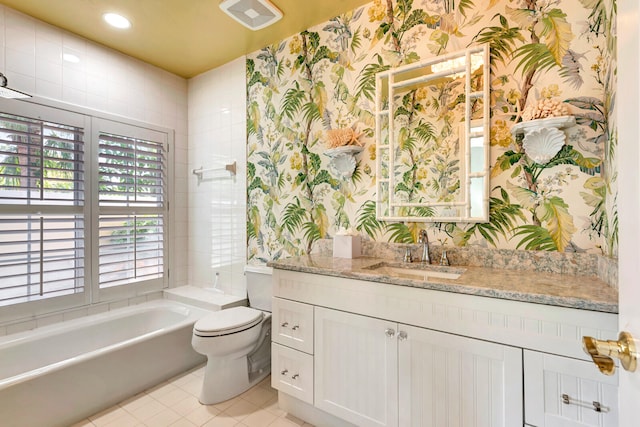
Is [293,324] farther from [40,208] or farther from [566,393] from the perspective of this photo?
[40,208]

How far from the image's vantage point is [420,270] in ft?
5.43

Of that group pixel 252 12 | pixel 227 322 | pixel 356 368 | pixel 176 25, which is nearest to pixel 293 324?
pixel 356 368

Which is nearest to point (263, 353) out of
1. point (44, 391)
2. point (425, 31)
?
point (44, 391)

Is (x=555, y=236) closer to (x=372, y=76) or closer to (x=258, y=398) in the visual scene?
(x=372, y=76)

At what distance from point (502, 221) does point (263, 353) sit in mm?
1850

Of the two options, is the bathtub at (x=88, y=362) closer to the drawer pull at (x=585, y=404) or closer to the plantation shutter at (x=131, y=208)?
the plantation shutter at (x=131, y=208)

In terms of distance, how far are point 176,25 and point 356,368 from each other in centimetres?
250

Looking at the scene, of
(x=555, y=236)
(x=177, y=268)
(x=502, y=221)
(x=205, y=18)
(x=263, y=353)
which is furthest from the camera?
(x=177, y=268)

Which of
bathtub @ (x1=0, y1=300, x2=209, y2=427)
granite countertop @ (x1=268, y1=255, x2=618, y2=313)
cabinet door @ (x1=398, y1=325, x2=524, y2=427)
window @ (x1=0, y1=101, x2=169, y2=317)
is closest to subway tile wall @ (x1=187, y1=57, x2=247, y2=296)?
window @ (x1=0, y1=101, x2=169, y2=317)

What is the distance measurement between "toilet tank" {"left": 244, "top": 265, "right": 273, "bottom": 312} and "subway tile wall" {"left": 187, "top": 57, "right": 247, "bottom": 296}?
21cm

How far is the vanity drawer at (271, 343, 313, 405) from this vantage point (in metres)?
1.62

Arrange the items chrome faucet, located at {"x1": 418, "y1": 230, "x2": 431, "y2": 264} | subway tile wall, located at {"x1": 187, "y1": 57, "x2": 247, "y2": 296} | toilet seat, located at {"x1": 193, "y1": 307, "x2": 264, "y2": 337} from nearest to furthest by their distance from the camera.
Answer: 1. chrome faucet, located at {"x1": 418, "y1": 230, "x2": 431, "y2": 264}
2. toilet seat, located at {"x1": 193, "y1": 307, "x2": 264, "y2": 337}
3. subway tile wall, located at {"x1": 187, "y1": 57, "x2": 247, "y2": 296}

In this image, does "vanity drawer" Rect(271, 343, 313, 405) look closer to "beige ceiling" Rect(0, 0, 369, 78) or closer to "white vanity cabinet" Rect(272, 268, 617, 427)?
"white vanity cabinet" Rect(272, 268, 617, 427)

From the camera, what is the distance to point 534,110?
1.38 metres
